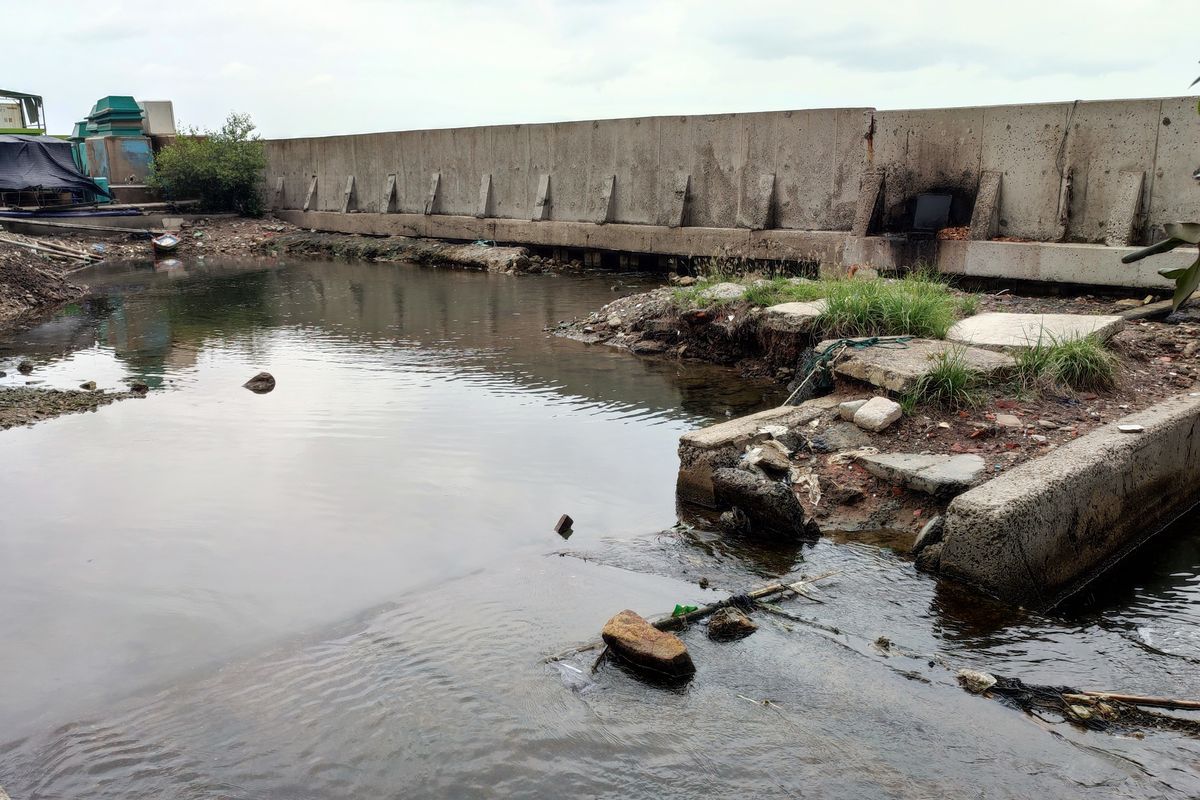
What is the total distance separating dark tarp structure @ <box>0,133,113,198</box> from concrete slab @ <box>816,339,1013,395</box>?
23.1 m

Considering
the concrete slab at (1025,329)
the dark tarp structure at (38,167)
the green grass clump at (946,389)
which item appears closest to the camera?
the green grass clump at (946,389)

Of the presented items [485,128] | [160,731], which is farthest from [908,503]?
[485,128]

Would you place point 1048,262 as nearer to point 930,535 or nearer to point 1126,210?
point 1126,210

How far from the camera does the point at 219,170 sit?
80.7ft

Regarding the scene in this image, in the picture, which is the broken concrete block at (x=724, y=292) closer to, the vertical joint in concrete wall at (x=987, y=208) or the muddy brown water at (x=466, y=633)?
the muddy brown water at (x=466, y=633)

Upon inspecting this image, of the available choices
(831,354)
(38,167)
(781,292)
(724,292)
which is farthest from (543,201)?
(38,167)

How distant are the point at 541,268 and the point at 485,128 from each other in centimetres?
368

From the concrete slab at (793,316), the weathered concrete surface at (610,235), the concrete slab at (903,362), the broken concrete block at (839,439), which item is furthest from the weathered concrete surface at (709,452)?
the weathered concrete surface at (610,235)

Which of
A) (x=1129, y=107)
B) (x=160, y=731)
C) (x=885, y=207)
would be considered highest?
(x=1129, y=107)

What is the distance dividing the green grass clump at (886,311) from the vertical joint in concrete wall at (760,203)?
5797 mm

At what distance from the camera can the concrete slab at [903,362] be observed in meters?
5.77

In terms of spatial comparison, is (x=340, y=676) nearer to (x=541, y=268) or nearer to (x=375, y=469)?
(x=375, y=469)

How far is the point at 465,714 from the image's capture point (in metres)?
3.25

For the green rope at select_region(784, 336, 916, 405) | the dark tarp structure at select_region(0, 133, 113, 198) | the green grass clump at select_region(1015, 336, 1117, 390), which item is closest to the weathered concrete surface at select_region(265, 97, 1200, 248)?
the green grass clump at select_region(1015, 336, 1117, 390)
